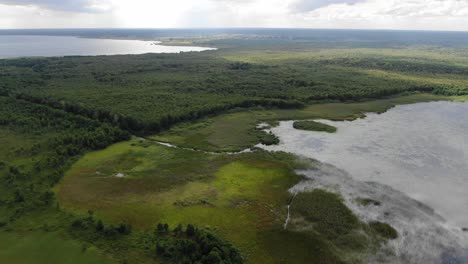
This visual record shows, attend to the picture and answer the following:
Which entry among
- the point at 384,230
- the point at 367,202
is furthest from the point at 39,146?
the point at 384,230

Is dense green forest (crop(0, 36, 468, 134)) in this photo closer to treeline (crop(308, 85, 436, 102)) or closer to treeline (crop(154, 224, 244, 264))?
treeline (crop(308, 85, 436, 102))

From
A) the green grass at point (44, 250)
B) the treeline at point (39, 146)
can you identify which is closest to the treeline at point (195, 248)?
the green grass at point (44, 250)

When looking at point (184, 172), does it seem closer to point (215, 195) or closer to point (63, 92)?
point (215, 195)

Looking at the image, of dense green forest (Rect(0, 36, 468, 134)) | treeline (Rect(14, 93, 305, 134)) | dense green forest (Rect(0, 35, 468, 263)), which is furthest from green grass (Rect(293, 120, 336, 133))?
dense green forest (Rect(0, 36, 468, 134))

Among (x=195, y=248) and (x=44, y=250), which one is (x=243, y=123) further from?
(x=44, y=250)

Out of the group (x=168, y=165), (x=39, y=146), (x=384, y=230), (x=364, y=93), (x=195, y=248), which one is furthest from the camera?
(x=364, y=93)

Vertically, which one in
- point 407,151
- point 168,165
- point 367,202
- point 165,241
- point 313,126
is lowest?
point 367,202

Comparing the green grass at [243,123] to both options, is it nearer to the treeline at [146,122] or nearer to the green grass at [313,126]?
the treeline at [146,122]
